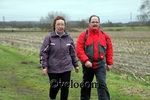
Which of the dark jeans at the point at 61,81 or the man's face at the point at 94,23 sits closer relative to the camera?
the dark jeans at the point at 61,81

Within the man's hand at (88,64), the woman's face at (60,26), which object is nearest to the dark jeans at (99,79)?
the man's hand at (88,64)

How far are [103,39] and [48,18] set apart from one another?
345ft

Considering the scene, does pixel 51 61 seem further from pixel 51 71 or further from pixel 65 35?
pixel 65 35

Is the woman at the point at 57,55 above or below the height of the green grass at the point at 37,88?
above

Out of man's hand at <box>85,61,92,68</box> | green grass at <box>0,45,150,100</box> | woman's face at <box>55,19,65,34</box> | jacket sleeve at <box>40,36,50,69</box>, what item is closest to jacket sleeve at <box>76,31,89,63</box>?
man's hand at <box>85,61,92,68</box>

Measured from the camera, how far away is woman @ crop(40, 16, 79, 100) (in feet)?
20.4

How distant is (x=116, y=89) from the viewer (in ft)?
30.3

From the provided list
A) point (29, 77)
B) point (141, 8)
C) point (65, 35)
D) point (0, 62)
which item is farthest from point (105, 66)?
point (141, 8)

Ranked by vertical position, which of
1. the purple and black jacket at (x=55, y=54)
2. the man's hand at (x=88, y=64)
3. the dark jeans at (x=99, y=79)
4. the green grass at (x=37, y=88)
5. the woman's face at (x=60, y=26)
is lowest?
the green grass at (x=37, y=88)

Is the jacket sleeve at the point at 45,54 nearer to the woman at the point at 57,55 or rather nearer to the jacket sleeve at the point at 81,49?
the woman at the point at 57,55

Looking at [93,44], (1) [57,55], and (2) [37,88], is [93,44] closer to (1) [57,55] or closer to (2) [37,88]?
(1) [57,55]

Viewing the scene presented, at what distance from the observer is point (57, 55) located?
20.5ft

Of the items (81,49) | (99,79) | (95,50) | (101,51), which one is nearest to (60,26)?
(81,49)

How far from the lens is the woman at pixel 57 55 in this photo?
6.23 metres
